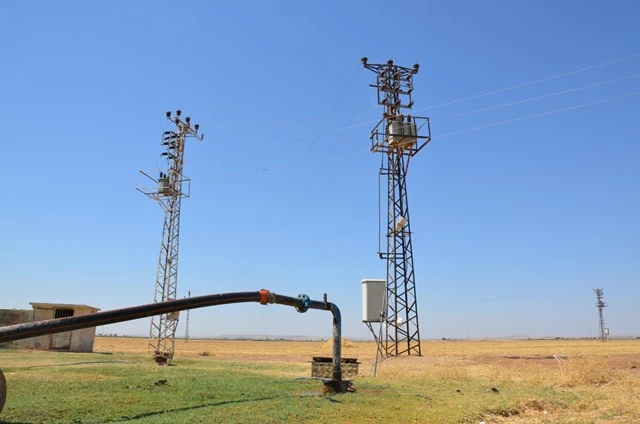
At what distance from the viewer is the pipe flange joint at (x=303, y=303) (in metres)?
12.8

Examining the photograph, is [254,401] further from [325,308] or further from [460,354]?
[460,354]

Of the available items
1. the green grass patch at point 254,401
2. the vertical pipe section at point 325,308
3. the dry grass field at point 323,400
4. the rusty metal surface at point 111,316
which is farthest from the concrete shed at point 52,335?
the rusty metal surface at point 111,316

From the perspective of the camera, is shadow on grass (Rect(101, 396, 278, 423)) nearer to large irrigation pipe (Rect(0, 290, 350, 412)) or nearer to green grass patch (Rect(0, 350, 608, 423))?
green grass patch (Rect(0, 350, 608, 423))

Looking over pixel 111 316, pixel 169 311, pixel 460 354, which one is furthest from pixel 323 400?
pixel 460 354

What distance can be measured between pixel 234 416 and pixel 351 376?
10.5 m

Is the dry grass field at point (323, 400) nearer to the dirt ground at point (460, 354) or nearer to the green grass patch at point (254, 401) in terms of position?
the green grass patch at point (254, 401)

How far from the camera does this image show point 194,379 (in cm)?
1539

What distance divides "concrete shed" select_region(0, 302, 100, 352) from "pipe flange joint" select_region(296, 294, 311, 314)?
105 feet

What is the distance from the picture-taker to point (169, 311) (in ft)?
31.8

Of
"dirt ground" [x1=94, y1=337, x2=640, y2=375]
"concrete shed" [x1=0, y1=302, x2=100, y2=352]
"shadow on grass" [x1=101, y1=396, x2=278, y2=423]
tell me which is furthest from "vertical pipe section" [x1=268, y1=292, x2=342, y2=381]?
"concrete shed" [x1=0, y1=302, x2=100, y2=352]

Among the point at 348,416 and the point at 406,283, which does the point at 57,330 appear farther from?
the point at 406,283

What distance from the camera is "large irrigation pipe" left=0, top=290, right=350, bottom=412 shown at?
8227 mm

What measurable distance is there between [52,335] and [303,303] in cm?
3452

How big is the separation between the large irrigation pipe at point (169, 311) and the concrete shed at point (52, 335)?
106ft
